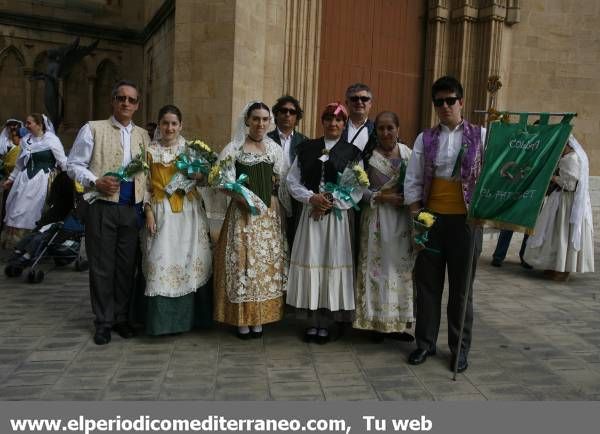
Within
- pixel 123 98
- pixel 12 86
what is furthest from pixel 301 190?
pixel 12 86

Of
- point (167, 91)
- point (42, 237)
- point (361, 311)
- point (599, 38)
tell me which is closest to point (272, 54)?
point (167, 91)

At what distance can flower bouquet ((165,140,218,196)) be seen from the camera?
14.1ft

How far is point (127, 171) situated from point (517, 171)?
9.42ft

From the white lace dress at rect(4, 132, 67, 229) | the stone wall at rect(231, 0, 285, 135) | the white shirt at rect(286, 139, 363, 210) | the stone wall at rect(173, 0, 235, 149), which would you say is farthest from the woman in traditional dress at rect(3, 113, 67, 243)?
the white shirt at rect(286, 139, 363, 210)

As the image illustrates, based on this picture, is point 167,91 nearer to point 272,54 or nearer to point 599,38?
point 272,54

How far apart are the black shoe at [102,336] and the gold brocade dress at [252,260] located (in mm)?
870

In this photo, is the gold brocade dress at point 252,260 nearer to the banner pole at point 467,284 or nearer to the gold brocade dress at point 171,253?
the gold brocade dress at point 171,253

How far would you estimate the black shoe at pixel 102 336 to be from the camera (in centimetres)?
427

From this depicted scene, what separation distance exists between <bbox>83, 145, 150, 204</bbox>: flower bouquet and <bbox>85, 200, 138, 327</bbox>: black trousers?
76mm

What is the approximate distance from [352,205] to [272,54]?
5305mm

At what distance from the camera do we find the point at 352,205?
426 centimetres

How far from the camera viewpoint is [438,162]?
3869 millimetres

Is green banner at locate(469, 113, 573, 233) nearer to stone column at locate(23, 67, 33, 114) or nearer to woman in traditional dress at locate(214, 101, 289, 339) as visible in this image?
woman in traditional dress at locate(214, 101, 289, 339)

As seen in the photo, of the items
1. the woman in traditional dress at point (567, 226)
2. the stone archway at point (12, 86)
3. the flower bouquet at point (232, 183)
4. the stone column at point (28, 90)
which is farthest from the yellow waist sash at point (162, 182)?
the stone archway at point (12, 86)
